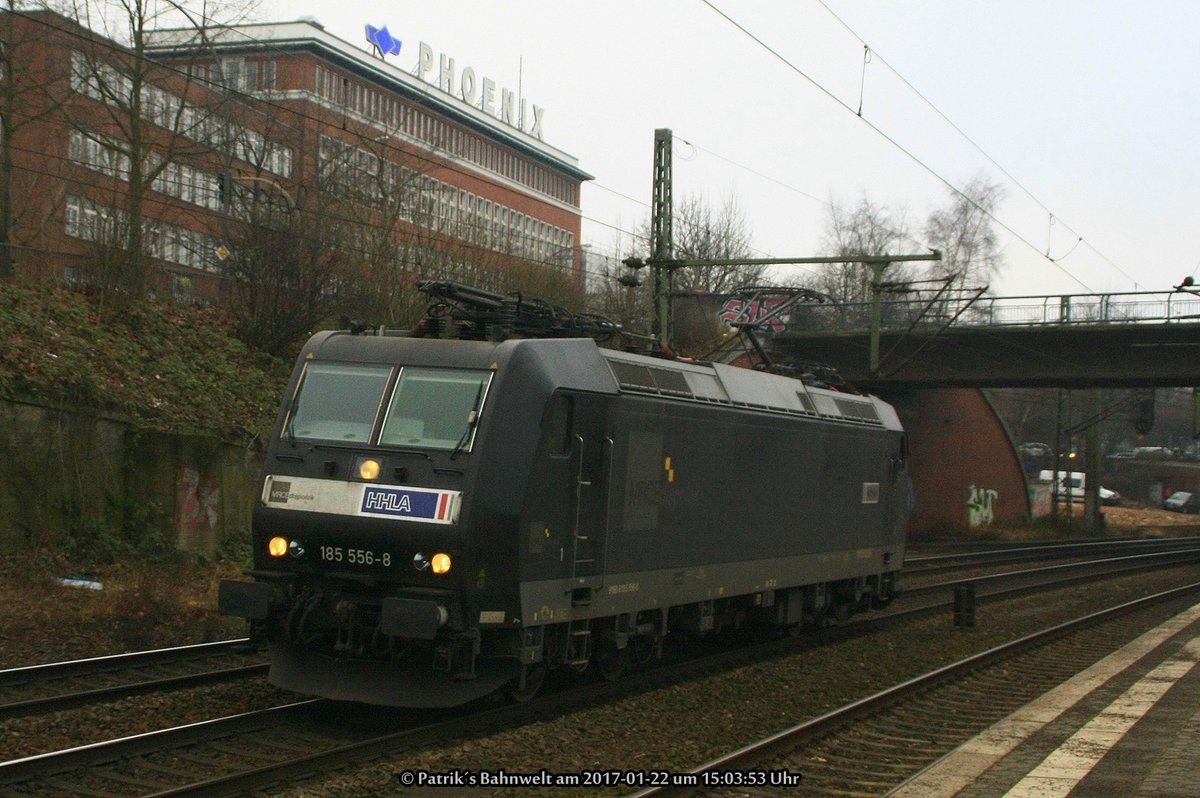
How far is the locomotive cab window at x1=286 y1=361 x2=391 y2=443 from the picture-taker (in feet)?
35.1

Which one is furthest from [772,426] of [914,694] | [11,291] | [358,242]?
[358,242]

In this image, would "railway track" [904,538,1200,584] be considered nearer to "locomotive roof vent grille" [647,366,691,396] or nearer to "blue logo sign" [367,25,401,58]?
"locomotive roof vent grille" [647,366,691,396]

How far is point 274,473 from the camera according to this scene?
35.2ft

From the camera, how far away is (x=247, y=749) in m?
9.12

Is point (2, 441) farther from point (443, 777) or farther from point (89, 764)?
point (443, 777)

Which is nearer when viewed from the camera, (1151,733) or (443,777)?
(443,777)

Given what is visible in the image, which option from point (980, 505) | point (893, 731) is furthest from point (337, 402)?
point (980, 505)

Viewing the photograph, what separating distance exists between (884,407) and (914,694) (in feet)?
24.6

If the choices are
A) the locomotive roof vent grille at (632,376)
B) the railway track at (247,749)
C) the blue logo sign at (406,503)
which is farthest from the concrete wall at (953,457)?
the blue logo sign at (406,503)

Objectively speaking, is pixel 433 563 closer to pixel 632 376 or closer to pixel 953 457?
pixel 632 376

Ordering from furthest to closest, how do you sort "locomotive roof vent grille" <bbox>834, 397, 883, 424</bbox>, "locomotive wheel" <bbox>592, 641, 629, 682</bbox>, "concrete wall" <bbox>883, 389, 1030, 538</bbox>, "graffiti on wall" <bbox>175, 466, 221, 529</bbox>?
"concrete wall" <bbox>883, 389, 1030, 538</bbox> → "graffiti on wall" <bbox>175, 466, 221, 529</bbox> → "locomotive roof vent grille" <bbox>834, 397, 883, 424</bbox> → "locomotive wheel" <bbox>592, 641, 629, 682</bbox>

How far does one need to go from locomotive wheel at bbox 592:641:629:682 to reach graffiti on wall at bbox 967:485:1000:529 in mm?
40488

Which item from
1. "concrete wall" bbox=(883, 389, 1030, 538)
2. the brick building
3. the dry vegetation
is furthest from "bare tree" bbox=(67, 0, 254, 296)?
"concrete wall" bbox=(883, 389, 1030, 538)

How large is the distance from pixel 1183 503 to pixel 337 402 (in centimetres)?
7912
